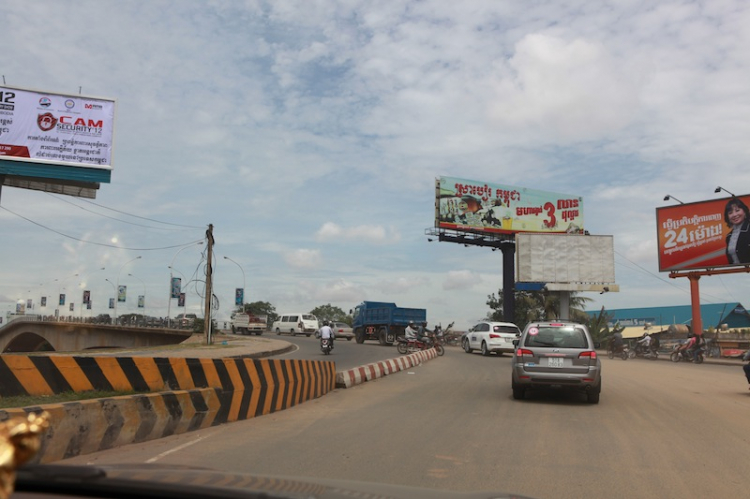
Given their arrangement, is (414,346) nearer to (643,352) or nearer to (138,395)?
(643,352)

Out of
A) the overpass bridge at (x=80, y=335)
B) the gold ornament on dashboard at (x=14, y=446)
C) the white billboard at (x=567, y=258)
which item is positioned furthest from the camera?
the overpass bridge at (x=80, y=335)

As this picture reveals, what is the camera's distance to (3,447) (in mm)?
1357

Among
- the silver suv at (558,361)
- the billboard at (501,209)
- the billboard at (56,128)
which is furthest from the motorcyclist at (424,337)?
the billboard at (501,209)

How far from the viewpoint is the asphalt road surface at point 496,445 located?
6129 millimetres

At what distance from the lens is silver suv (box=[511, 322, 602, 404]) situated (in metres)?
12.0

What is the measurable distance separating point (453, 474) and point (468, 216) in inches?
1859

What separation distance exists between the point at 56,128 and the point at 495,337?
2114 centimetres

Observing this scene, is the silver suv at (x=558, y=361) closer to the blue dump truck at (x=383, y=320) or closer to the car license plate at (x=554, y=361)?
the car license plate at (x=554, y=361)

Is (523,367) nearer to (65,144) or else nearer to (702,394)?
(702,394)

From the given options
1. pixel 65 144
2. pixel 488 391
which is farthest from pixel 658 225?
pixel 65 144

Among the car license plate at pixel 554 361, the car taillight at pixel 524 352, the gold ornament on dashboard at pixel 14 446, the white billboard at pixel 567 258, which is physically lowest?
the car license plate at pixel 554 361

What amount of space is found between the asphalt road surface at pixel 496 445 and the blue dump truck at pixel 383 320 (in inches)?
1020

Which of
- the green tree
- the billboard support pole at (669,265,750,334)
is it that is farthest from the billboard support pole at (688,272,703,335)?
the green tree

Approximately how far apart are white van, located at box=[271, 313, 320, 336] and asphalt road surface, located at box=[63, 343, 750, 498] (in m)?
44.1
